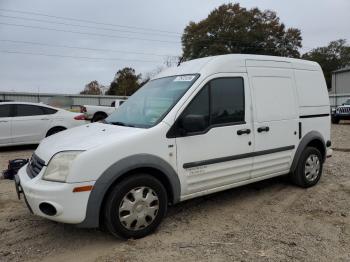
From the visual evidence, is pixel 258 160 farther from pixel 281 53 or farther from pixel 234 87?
pixel 281 53

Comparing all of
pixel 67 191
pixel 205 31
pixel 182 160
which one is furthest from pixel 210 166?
pixel 205 31

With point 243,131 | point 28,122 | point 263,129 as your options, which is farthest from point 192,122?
point 28,122

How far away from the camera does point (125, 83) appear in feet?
194

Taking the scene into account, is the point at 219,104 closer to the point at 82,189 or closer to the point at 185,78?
the point at 185,78

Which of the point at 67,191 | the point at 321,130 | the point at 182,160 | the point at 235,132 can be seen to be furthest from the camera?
the point at 321,130

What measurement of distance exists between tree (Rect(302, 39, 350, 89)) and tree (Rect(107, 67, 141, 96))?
30771 mm

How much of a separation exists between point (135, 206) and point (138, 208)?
0.05m

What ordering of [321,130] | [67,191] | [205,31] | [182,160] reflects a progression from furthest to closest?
[205,31] < [321,130] < [182,160] < [67,191]

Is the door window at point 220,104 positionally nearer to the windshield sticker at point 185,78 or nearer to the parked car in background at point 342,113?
the windshield sticker at point 185,78

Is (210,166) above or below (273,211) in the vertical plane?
above

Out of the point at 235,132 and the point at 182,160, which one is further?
the point at 235,132

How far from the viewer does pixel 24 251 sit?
3.82 meters

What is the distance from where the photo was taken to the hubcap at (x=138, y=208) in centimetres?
390

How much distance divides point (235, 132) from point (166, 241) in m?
1.64
